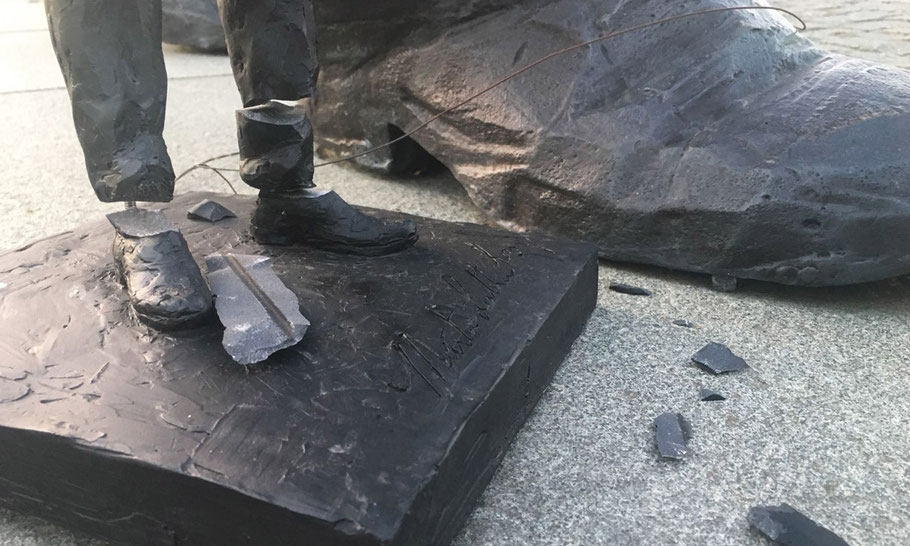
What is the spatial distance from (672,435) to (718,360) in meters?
0.27

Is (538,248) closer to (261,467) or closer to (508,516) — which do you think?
(508,516)

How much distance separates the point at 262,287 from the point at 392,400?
376 mm

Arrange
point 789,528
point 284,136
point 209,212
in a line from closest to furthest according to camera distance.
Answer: point 789,528 < point 284,136 < point 209,212

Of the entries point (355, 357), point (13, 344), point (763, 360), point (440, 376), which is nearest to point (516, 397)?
point (440, 376)

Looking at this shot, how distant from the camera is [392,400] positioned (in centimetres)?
110

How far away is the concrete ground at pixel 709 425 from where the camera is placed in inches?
44.1

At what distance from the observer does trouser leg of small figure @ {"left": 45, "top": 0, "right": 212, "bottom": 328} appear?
1.27 m

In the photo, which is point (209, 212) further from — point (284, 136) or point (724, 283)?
point (724, 283)

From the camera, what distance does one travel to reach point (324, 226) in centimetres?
157

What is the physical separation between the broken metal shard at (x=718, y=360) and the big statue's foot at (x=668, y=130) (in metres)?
0.29

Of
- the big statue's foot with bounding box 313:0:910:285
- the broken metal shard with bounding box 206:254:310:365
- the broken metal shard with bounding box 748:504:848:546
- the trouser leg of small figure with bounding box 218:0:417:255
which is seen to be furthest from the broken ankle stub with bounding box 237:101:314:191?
the broken metal shard with bounding box 748:504:848:546
